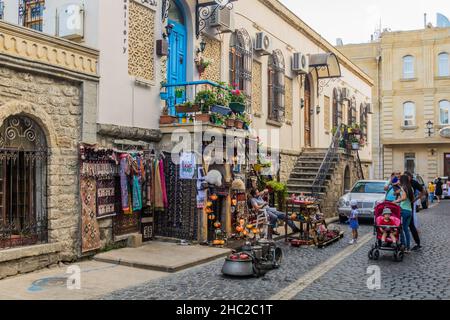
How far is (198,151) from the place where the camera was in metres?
11.2

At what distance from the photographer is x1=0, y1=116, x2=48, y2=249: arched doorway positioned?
827 cm

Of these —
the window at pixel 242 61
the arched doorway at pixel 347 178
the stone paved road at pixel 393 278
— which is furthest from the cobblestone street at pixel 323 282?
the arched doorway at pixel 347 178

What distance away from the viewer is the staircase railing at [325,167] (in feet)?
57.5

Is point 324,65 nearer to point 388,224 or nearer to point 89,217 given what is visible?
point 388,224

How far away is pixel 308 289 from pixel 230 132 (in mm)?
5544

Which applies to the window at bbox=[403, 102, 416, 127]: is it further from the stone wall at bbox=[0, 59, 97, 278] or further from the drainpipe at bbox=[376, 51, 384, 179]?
the stone wall at bbox=[0, 59, 97, 278]

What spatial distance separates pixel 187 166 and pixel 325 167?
28.6 feet

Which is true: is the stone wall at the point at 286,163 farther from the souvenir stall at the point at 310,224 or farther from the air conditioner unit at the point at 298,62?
the souvenir stall at the point at 310,224

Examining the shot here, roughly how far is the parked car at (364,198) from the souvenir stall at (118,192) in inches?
299

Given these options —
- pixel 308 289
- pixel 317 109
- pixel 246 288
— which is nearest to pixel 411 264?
pixel 308 289

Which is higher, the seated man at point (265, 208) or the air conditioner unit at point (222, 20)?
the air conditioner unit at point (222, 20)

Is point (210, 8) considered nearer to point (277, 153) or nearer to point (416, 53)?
point (277, 153)

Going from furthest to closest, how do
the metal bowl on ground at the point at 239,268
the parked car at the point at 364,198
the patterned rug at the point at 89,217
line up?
1. the parked car at the point at 364,198
2. the patterned rug at the point at 89,217
3. the metal bowl on ground at the point at 239,268

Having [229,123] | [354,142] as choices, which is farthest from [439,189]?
[229,123]
